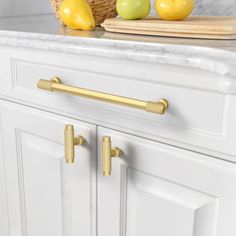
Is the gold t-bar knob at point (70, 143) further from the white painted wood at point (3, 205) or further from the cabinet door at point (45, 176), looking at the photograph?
the white painted wood at point (3, 205)

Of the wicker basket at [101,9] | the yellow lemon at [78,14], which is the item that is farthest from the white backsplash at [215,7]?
the yellow lemon at [78,14]

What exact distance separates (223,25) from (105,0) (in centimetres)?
34

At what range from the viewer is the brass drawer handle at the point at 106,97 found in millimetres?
603

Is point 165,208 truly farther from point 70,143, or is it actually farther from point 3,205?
point 3,205

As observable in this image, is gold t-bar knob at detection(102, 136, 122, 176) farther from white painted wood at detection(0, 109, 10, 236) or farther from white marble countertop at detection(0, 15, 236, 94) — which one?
white painted wood at detection(0, 109, 10, 236)

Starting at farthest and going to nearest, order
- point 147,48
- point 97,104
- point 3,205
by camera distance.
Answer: point 3,205 < point 97,104 < point 147,48

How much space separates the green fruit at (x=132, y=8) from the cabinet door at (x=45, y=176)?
24 centimetres

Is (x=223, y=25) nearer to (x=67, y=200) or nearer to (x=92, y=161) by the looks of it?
(x=92, y=161)

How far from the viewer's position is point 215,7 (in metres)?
1.08

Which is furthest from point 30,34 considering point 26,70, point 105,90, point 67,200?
point 67,200

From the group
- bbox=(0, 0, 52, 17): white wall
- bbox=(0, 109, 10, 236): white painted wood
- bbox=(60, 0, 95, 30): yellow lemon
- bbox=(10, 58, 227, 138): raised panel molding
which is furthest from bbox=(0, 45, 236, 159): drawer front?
bbox=(0, 0, 52, 17): white wall

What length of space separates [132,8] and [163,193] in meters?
0.37

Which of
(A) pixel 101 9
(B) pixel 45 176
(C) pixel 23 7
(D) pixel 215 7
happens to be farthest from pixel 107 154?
(C) pixel 23 7

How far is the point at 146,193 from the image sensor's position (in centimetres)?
68
